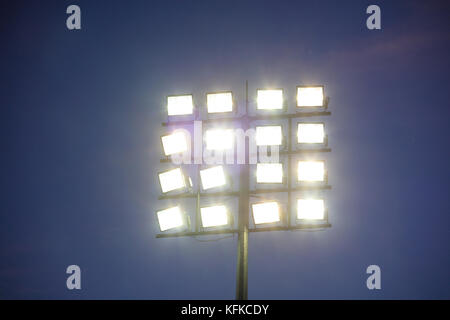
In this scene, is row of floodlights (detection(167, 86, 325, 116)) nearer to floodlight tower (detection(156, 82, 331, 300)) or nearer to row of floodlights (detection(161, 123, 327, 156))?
floodlight tower (detection(156, 82, 331, 300))

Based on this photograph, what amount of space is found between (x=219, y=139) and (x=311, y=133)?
2.00m

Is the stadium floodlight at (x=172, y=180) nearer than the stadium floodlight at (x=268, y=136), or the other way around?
the stadium floodlight at (x=268, y=136)

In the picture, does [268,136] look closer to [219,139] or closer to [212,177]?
[219,139]

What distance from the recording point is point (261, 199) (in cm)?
750

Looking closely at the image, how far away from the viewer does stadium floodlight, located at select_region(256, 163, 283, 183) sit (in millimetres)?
7387

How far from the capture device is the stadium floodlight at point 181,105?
7.95m

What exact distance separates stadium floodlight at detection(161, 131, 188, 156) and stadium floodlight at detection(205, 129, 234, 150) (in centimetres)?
55

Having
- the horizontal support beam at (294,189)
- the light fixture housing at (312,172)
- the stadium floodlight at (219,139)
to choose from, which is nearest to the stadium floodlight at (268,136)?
the stadium floodlight at (219,139)

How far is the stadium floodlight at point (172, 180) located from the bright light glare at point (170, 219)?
1.53 feet

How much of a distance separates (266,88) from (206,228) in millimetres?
3304

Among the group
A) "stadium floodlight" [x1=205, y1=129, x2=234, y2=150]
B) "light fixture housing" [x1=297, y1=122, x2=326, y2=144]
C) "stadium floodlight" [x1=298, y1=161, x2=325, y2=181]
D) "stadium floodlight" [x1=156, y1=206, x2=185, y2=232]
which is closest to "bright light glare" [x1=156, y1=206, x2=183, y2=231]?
"stadium floodlight" [x1=156, y1=206, x2=185, y2=232]

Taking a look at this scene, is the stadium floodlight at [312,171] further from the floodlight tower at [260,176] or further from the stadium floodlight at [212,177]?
the stadium floodlight at [212,177]

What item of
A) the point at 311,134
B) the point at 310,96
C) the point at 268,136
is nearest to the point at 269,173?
the point at 268,136

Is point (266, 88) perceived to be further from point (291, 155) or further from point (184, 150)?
point (184, 150)
